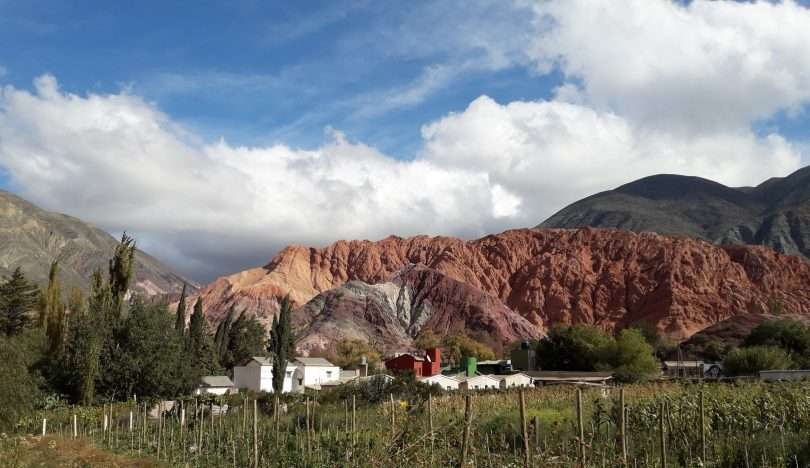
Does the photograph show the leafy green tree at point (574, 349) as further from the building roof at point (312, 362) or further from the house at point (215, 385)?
the house at point (215, 385)

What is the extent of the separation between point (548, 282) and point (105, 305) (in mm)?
106531

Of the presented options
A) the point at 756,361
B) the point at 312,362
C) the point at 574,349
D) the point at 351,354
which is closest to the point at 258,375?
the point at 312,362

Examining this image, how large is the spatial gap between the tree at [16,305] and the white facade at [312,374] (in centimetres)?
2150

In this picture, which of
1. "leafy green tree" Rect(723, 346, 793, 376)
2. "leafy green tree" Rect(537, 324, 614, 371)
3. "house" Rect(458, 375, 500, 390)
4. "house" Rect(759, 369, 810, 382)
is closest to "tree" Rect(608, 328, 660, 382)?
"leafy green tree" Rect(537, 324, 614, 371)

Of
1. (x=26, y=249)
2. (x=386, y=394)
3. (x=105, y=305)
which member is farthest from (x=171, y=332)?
(x=26, y=249)

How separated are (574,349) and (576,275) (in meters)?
67.8

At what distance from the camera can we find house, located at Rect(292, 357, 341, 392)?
62656mm

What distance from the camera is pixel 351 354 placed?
92.9 metres

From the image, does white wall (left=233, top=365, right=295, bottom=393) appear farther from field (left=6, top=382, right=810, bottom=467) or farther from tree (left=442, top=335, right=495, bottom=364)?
tree (left=442, top=335, right=495, bottom=364)

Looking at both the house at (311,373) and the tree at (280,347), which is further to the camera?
the house at (311,373)

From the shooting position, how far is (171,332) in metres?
41.6

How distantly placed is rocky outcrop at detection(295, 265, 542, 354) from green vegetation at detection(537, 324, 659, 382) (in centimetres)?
4271

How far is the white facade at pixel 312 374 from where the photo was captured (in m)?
62.7

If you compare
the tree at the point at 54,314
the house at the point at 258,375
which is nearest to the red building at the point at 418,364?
the house at the point at 258,375
